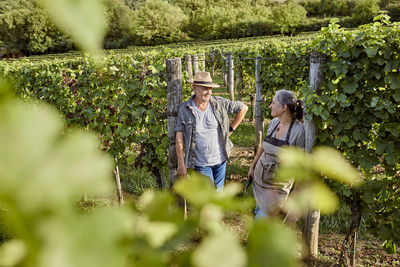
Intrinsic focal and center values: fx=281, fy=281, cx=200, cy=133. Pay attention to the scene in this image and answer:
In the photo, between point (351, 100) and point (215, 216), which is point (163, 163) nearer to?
point (351, 100)

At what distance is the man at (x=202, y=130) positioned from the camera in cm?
351

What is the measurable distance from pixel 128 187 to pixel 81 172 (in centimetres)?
595

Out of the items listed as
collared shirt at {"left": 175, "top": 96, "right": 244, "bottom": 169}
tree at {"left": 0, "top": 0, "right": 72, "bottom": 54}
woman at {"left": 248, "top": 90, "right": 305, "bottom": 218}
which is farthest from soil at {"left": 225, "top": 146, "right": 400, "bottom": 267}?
tree at {"left": 0, "top": 0, "right": 72, "bottom": 54}

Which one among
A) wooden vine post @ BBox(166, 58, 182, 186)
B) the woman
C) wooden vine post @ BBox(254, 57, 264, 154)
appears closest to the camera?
the woman

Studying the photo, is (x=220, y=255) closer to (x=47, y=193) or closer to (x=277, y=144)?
(x=47, y=193)

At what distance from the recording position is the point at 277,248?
249 millimetres

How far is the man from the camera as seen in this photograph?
3514mm

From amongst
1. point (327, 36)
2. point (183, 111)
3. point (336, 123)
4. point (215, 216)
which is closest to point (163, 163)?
point (183, 111)

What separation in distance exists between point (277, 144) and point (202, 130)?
98cm

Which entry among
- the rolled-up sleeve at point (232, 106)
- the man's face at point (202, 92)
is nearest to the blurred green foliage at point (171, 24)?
the rolled-up sleeve at point (232, 106)

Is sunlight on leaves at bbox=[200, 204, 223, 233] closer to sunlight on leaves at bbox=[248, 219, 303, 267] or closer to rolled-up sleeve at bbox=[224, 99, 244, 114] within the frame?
sunlight on leaves at bbox=[248, 219, 303, 267]

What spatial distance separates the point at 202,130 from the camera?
3.54 m

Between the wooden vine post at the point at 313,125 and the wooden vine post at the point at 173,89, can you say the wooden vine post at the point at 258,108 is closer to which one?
the wooden vine post at the point at 173,89

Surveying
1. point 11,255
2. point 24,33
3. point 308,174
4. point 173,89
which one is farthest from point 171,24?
point 11,255
